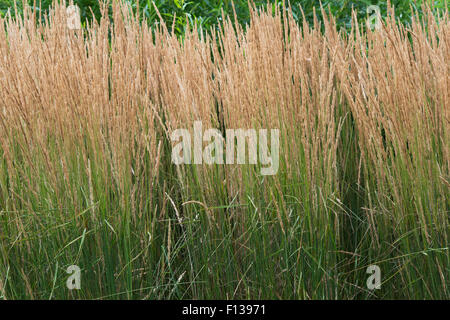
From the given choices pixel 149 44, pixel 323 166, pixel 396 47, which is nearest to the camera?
pixel 396 47

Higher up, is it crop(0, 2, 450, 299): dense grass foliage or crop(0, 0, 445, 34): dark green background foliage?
crop(0, 0, 445, 34): dark green background foliage

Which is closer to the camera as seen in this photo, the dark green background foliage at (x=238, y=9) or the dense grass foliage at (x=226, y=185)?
the dense grass foliage at (x=226, y=185)

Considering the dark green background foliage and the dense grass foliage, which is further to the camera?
the dark green background foliage

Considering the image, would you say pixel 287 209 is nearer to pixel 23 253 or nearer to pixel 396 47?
pixel 396 47

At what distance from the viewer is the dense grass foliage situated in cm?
195

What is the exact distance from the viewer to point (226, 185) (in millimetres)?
2094

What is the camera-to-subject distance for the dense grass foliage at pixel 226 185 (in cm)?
195

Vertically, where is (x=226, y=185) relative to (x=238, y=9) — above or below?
below

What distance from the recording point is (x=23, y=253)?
203 centimetres

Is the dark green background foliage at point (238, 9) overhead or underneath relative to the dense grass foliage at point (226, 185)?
overhead

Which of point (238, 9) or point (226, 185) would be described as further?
point (238, 9)

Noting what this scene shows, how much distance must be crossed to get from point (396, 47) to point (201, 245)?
106 centimetres
